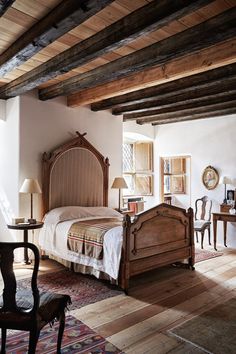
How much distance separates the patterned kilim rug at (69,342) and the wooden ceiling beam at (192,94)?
131 inches

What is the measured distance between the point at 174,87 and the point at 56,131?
7.10ft

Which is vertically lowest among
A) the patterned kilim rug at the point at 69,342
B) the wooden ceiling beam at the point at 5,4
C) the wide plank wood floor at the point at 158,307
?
the wide plank wood floor at the point at 158,307

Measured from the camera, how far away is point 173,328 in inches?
106

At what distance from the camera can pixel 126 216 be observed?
3523mm

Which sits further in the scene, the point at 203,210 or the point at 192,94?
the point at 203,210

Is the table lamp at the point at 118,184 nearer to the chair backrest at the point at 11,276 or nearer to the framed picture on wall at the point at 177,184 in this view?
the framed picture on wall at the point at 177,184

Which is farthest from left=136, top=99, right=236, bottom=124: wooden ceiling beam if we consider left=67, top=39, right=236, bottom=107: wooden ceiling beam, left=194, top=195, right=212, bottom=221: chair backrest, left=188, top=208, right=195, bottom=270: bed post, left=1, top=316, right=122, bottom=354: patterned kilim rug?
left=1, top=316, right=122, bottom=354: patterned kilim rug

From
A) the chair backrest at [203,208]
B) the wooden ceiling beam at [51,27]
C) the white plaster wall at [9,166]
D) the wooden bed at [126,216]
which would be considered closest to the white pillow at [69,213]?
the wooden bed at [126,216]

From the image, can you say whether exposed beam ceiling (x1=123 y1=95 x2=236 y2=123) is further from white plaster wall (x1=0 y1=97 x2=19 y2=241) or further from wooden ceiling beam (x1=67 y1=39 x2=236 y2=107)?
white plaster wall (x1=0 y1=97 x2=19 y2=241)

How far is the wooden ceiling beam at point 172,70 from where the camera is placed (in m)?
3.13

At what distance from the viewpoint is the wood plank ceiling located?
7.57 ft

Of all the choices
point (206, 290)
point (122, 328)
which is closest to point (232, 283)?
point (206, 290)

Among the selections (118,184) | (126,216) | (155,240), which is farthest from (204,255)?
(126,216)

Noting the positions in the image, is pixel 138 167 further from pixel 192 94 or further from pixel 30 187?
pixel 30 187
